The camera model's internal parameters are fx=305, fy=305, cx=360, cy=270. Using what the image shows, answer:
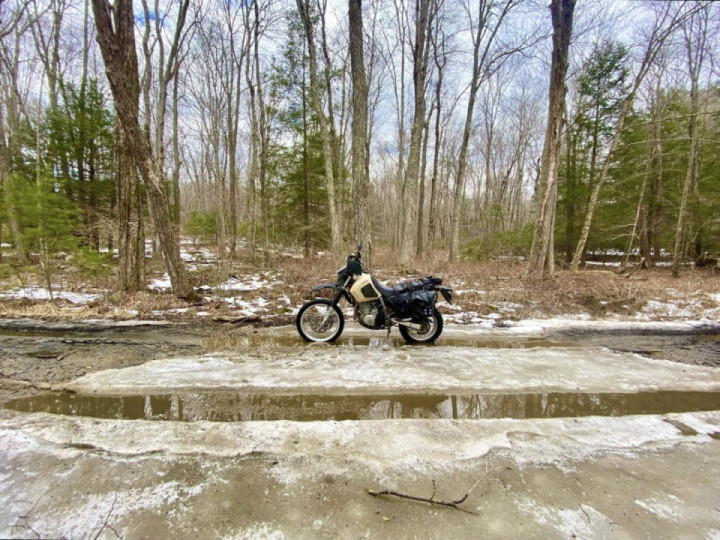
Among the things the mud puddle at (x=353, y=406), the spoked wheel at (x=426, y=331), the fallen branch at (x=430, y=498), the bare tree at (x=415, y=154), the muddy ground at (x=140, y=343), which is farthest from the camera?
the bare tree at (x=415, y=154)

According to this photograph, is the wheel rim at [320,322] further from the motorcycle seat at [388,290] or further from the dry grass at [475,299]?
the dry grass at [475,299]

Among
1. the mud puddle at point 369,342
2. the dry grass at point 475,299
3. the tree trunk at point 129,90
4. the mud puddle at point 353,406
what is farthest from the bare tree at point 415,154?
the mud puddle at point 353,406

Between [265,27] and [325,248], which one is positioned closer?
[265,27]

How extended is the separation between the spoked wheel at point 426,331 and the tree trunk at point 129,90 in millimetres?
4896

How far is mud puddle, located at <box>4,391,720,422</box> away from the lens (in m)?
2.67

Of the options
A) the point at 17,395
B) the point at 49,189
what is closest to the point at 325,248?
the point at 49,189

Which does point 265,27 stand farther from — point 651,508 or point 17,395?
point 651,508

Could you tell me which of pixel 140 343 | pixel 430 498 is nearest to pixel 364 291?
pixel 430 498

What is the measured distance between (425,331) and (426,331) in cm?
2

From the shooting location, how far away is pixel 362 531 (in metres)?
1.55

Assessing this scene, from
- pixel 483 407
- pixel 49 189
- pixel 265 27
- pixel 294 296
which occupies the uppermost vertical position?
pixel 265 27

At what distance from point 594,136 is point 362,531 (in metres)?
17.8

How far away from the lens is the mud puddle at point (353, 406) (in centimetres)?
267

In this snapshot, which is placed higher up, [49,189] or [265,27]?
[265,27]
